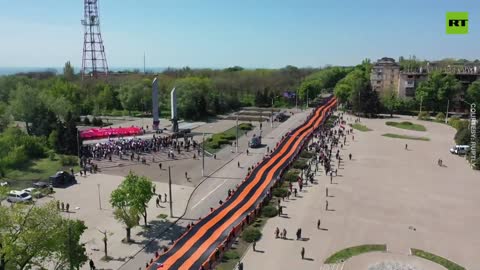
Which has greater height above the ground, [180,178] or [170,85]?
[170,85]

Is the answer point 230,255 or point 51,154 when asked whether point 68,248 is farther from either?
point 51,154

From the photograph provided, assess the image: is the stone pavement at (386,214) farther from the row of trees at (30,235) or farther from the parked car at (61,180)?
the parked car at (61,180)

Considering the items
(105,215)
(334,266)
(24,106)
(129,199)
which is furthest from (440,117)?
(24,106)

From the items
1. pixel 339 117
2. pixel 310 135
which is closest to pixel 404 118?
pixel 339 117

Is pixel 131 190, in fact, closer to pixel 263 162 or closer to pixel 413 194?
pixel 263 162

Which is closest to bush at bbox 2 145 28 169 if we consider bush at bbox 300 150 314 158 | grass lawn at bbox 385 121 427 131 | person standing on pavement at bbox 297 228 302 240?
person standing on pavement at bbox 297 228 302 240

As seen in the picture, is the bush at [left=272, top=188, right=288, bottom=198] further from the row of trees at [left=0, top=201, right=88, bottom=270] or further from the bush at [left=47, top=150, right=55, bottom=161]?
the bush at [left=47, top=150, right=55, bottom=161]

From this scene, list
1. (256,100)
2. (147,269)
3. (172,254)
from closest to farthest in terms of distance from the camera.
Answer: (147,269), (172,254), (256,100)
